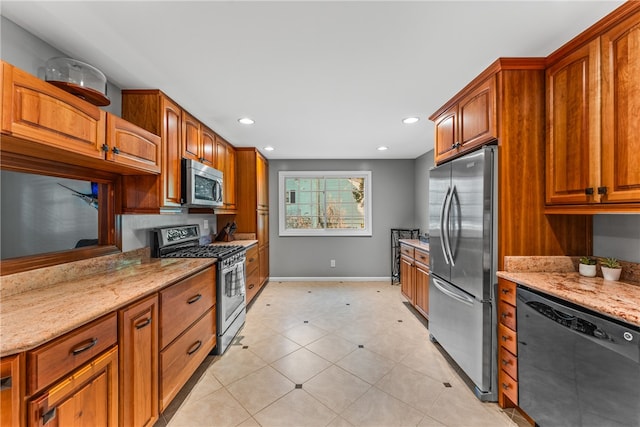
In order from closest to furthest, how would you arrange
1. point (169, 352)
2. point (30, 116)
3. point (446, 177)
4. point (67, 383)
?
point (67, 383) → point (30, 116) → point (169, 352) → point (446, 177)

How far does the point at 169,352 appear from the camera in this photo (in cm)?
166

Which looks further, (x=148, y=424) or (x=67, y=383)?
(x=148, y=424)

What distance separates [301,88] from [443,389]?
2.56m

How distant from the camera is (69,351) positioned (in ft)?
3.33

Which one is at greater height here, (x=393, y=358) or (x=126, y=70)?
(x=126, y=70)

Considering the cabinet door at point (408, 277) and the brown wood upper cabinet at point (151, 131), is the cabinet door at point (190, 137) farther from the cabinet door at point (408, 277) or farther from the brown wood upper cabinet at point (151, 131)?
the cabinet door at point (408, 277)

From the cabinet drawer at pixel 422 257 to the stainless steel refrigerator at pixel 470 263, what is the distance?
0.54 metres

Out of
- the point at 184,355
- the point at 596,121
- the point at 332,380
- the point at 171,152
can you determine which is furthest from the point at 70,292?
the point at 596,121

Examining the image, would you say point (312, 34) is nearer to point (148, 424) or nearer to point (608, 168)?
point (608, 168)

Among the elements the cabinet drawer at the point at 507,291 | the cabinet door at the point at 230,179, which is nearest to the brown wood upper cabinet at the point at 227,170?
the cabinet door at the point at 230,179

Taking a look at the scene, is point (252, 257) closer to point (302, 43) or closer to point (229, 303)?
point (229, 303)

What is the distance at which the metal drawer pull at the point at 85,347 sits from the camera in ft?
3.39

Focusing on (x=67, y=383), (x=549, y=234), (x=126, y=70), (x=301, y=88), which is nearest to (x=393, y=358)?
(x=549, y=234)

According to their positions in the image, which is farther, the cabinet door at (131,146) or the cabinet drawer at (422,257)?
the cabinet drawer at (422,257)
